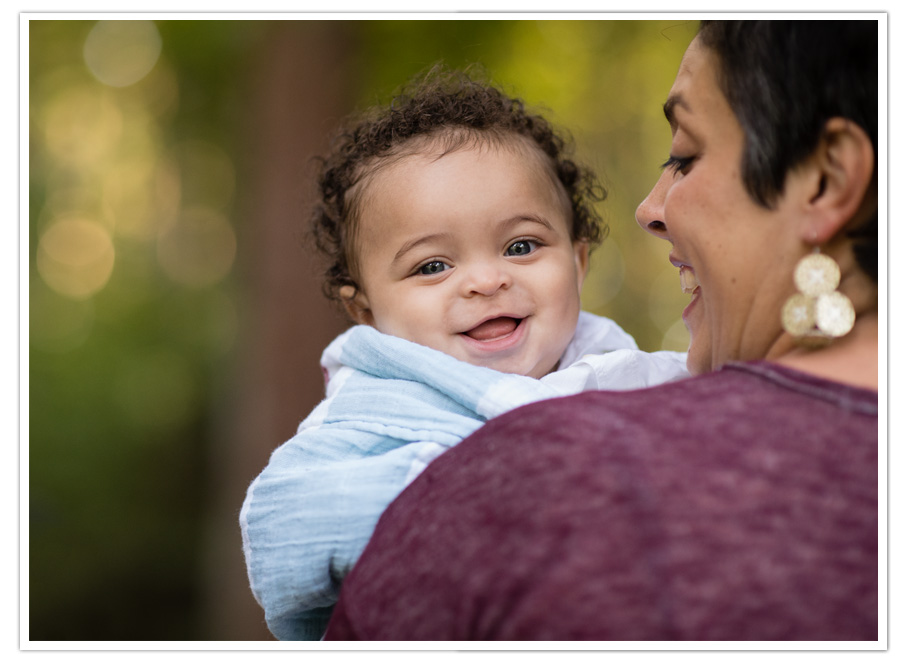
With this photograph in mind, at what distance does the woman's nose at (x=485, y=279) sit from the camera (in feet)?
6.21

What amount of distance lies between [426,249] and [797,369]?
0.97 m

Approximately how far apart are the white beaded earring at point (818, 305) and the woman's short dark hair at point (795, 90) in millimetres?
59

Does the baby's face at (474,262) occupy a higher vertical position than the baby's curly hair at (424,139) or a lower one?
lower

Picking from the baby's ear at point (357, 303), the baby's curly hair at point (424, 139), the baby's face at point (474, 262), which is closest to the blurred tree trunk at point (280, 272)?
the baby's curly hair at point (424, 139)

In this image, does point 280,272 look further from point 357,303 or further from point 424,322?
point 424,322

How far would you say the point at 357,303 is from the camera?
2281 millimetres

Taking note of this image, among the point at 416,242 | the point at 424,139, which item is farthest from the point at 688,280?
the point at 424,139

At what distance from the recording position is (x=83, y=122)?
8141mm

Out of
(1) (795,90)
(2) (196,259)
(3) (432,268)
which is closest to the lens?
(1) (795,90)

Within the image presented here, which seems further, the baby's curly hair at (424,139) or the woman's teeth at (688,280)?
the baby's curly hair at (424,139)

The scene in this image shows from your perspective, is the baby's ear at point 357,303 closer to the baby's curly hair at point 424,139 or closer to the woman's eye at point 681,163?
the baby's curly hair at point 424,139

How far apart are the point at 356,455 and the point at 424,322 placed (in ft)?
1.46

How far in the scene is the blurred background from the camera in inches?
225
